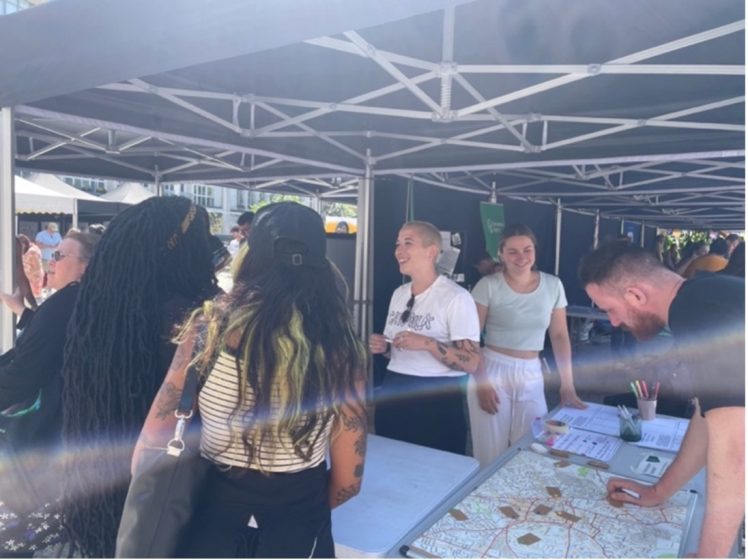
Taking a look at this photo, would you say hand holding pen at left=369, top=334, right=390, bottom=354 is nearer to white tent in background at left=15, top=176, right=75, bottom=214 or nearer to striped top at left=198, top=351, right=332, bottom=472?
striped top at left=198, top=351, right=332, bottom=472

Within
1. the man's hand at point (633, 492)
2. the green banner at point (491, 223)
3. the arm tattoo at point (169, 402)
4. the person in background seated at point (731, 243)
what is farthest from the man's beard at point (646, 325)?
the green banner at point (491, 223)

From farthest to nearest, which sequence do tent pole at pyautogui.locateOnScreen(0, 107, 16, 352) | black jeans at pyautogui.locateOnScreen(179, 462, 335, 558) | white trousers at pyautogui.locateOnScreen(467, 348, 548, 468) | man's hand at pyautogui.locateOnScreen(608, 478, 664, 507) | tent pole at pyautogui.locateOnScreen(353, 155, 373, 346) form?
tent pole at pyautogui.locateOnScreen(353, 155, 373, 346) → white trousers at pyautogui.locateOnScreen(467, 348, 548, 468) → tent pole at pyautogui.locateOnScreen(0, 107, 16, 352) → man's hand at pyautogui.locateOnScreen(608, 478, 664, 507) → black jeans at pyautogui.locateOnScreen(179, 462, 335, 558)

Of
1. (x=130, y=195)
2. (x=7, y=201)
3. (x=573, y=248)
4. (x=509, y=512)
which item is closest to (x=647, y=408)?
(x=509, y=512)

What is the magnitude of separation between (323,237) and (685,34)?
1.78 meters

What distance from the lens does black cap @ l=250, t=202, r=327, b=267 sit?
1.17 m

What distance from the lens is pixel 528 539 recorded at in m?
1.29

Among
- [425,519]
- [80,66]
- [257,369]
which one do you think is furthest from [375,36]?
[425,519]

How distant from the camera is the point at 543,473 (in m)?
1.65

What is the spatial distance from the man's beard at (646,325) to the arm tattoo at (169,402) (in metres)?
1.14

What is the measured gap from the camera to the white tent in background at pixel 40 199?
799 cm

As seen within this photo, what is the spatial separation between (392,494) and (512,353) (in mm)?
1208

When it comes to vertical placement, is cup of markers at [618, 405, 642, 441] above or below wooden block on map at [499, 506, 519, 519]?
above

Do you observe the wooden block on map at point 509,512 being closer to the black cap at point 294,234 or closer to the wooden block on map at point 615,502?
the wooden block on map at point 615,502

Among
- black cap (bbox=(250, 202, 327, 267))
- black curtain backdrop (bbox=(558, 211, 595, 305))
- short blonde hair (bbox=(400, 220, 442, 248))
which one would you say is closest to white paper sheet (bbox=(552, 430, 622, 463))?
short blonde hair (bbox=(400, 220, 442, 248))
